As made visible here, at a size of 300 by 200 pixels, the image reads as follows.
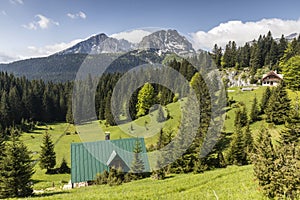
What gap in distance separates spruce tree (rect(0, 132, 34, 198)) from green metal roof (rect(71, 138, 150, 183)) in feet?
22.8

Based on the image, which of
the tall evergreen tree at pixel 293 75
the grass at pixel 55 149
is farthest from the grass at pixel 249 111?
the grass at pixel 55 149

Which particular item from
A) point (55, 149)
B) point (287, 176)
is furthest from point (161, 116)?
point (287, 176)

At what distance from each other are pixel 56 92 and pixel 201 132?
87652 mm

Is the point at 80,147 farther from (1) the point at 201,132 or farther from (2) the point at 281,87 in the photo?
(2) the point at 281,87

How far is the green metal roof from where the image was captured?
2488cm

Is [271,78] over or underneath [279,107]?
over

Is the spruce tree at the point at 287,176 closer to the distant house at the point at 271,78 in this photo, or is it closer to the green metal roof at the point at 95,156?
the green metal roof at the point at 95,156

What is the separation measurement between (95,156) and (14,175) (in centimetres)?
970

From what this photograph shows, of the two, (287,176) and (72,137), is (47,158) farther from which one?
(287,176)

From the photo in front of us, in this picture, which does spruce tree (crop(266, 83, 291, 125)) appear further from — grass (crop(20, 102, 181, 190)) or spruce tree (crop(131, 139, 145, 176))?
spruce tree (crop(131, 139, 145, 176))

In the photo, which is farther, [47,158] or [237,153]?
[47,158]

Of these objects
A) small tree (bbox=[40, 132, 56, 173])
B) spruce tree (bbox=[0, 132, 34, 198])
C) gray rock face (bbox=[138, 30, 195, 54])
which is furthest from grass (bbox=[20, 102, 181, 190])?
gray rock face (bbox=[138, 30, 195, 54])

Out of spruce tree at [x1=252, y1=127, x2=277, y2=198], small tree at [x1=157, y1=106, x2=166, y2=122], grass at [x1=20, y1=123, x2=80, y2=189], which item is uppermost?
spruce tree at [x1=252, y1=127, x2=277, y2=198]

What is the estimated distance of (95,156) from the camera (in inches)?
1033
